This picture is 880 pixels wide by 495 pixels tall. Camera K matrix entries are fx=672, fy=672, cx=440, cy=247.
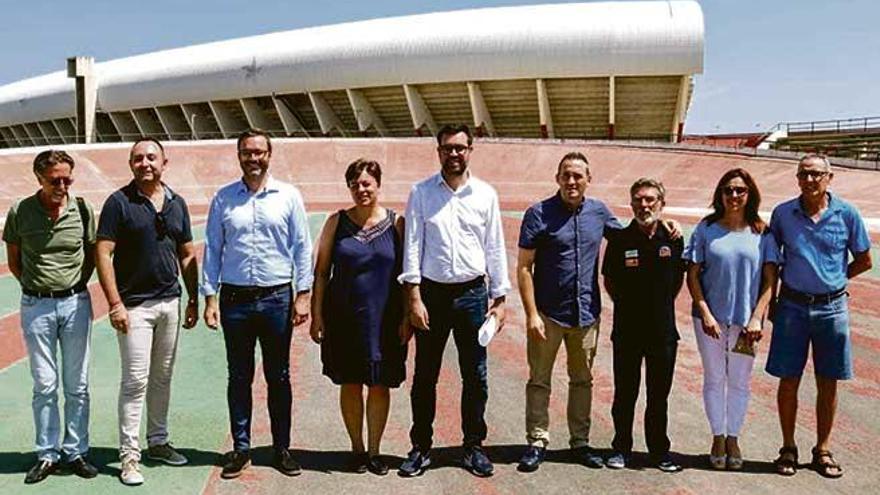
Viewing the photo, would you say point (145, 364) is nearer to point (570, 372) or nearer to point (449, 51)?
point (570, 372)

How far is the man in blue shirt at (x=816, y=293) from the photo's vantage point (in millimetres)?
4434

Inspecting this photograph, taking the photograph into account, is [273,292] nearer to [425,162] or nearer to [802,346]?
[802,346]

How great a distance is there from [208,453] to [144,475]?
47cm

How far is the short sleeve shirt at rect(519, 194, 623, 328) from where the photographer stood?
451 cm

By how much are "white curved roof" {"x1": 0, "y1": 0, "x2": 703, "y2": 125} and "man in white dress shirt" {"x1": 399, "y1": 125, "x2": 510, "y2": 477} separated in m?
34.0

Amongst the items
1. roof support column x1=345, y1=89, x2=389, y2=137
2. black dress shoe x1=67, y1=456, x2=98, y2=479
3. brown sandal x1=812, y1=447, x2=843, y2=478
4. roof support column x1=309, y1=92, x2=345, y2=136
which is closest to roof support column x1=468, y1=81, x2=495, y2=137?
roof support column x1=345, y1=89, x2=389, y2=137

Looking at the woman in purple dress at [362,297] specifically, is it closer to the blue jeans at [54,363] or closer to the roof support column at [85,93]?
the blue jeans at [54,363]

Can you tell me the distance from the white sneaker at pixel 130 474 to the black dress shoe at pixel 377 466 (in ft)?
4.70

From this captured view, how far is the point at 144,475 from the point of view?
4.32 metres

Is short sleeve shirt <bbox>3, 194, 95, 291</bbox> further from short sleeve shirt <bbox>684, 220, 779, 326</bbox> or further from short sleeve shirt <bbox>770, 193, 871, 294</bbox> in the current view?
short sleeve shirt <bbox>770, 193, 871, 294</bbox>

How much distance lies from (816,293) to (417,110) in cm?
3859

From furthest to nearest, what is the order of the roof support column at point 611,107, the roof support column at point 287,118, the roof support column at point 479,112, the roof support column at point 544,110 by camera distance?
the roof support column at point 287,118, the roof support column at point 479,112, the roof support column at point 544,110, the roof support column at point 611,107

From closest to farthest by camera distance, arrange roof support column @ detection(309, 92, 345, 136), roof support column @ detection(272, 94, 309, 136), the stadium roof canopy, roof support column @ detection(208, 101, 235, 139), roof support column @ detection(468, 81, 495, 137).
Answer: the stadium roof canopy
roof support column @ detection(468, 81, 495, 137)
roof support column @ detection(309, 92, 345, 136)
roof support column @ detection(272, 94, 309, 136)
roof support column @ detection(208, 101, 235, 139)

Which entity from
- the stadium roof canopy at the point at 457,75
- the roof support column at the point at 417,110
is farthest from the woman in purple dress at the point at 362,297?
the roof support column at the point at 417,110
